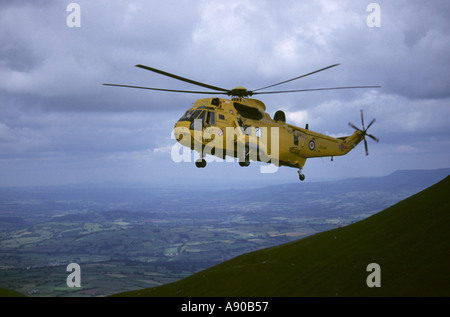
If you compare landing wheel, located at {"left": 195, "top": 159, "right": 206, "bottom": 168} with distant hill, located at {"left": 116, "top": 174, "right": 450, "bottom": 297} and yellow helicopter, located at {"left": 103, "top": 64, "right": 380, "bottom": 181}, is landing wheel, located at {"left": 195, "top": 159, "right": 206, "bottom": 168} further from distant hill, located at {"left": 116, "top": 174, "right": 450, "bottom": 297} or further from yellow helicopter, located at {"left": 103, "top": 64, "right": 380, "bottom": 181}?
distant hill, located at {"left": 116, "top": 174, "right": 450, "bottom": 297}

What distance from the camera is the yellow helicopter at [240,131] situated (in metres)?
37.8

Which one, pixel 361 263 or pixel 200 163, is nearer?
pixel 200 163

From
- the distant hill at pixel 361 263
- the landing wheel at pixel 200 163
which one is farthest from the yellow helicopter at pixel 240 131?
the distant hill at pixel 361 263

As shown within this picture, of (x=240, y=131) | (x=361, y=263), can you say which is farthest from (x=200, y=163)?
(x=361, y=263)

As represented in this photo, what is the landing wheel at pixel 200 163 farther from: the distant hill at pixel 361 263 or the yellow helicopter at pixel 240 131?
the distant hill at pixel 361 263

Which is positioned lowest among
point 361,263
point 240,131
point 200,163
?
→ point 361,263

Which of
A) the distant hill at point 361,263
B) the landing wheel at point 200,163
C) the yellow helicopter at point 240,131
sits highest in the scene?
the yellow helicopter at point 240,131

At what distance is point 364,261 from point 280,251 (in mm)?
22751

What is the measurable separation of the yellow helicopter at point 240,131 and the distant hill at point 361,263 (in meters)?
12.2

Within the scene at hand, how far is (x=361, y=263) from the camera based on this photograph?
49.2 metres

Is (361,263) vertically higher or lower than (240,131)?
lower

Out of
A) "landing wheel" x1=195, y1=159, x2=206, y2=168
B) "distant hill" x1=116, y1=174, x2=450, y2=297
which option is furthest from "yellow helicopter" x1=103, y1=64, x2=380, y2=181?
"distant hill" x1=116, y1=174, x2=450, y2=297

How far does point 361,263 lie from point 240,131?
2265cm

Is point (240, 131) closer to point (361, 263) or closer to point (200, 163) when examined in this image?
point (200, 163)
